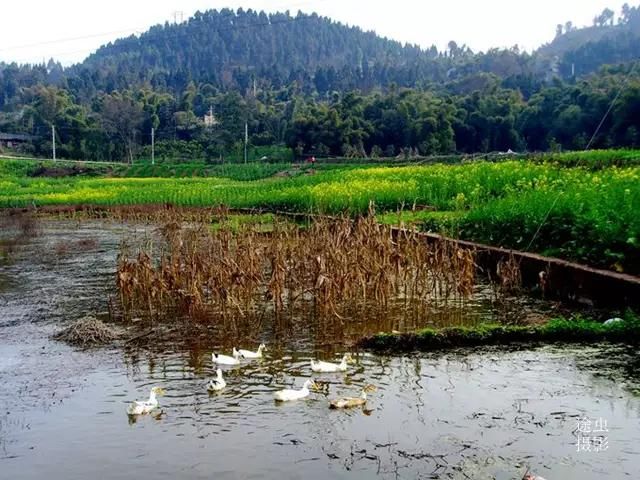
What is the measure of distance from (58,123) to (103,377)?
3321 inches

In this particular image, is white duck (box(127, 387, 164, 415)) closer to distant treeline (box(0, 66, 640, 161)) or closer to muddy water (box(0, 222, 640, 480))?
muddy water (box(0, 222, 640, 480))

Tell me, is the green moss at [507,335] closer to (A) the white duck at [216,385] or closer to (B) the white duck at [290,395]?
(B) the white duck at [290,395]

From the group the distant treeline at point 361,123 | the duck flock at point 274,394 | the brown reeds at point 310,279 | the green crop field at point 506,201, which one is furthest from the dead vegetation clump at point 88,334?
the distant treeline at point 361,123

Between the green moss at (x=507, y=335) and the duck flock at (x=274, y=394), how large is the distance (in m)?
0.71

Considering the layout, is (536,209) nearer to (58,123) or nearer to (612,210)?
(612,210)

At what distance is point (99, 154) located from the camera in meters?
84.8

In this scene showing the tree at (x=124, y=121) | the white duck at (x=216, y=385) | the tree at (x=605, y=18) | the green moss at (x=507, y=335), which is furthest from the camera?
the tree at (x=605, y=18)

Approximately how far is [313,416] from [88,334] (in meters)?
4.24

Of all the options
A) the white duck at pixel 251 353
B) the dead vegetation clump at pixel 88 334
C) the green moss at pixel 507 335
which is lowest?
the dead vegetation clump at pixel 88 334

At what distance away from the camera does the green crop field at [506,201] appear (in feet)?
36.3

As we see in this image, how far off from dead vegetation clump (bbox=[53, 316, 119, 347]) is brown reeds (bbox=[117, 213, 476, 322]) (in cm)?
102

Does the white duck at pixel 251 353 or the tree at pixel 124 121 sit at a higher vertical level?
the tree at pixel 124 121

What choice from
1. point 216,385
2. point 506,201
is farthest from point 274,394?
point 506,201

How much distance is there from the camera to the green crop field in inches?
436
